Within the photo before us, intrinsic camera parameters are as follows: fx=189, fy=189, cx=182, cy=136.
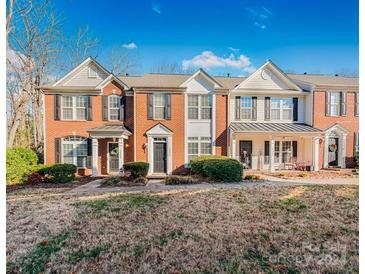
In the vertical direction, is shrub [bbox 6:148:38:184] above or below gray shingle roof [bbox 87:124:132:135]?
below

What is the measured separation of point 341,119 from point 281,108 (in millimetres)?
4430

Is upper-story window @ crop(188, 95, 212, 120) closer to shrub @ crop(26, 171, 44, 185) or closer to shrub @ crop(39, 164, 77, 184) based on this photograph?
shrub @ crop(39, 164, 77, 184)

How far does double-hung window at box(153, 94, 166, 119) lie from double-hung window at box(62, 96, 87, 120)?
468 cm

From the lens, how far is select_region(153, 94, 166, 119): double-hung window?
40.9 ft

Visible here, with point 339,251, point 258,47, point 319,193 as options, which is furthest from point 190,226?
point 258,47

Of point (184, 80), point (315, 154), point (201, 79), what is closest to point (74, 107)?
point (184, 80)

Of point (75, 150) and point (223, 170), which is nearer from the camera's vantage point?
point (223, 170)

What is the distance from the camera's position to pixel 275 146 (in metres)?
13.9

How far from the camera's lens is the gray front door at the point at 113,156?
12664 millimetres

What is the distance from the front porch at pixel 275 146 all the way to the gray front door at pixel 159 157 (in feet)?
14.8

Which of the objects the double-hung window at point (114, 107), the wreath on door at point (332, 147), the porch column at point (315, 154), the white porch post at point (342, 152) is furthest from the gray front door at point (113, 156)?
the white porch post at point (342, 152)

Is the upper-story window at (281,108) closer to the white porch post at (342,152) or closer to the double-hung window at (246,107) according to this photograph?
the double-hung window at (246,107)

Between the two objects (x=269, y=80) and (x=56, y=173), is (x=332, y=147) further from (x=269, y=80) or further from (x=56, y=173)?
(x=56, y=173)

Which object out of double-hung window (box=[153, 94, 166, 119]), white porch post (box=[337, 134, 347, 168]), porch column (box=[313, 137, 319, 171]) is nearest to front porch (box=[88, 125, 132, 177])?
double-hung window (box=[153, 94, 166, 119])
